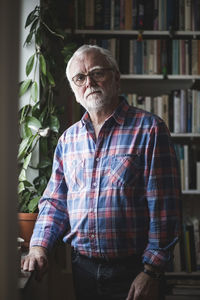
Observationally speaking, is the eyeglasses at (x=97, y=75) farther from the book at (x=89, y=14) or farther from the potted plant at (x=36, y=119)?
the book at (x=89, y=14)

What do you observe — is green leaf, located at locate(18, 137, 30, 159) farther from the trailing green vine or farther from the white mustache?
the white mustache

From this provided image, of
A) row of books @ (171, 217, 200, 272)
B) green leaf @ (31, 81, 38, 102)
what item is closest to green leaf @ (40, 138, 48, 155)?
green leaf @ (31, 81, 38, 102)

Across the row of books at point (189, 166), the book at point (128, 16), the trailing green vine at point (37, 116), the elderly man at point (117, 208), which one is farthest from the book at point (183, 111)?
the elderly man at point (117, 208)

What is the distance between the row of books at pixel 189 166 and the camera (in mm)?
2176

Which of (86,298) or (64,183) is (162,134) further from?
(86,298)

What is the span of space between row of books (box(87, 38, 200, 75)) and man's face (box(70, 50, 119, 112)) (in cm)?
81

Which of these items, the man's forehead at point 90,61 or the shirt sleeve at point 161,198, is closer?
the shirt sleeve at point 161,198

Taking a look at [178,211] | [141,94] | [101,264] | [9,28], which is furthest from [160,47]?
[9,28]

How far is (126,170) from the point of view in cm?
121

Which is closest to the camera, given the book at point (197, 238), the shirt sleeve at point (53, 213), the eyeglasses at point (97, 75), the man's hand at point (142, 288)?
the man's hand at point (142, 288)

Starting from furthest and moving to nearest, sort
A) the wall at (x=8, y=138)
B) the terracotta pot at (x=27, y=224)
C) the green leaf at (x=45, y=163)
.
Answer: the green leaf at (x=45, y=163), the terracotta pot at (x=27, y=224), the wall at (x=8, y=138)

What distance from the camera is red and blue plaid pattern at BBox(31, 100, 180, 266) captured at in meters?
1.19

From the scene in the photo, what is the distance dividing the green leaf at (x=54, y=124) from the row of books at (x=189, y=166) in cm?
90

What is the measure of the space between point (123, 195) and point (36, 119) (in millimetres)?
635
